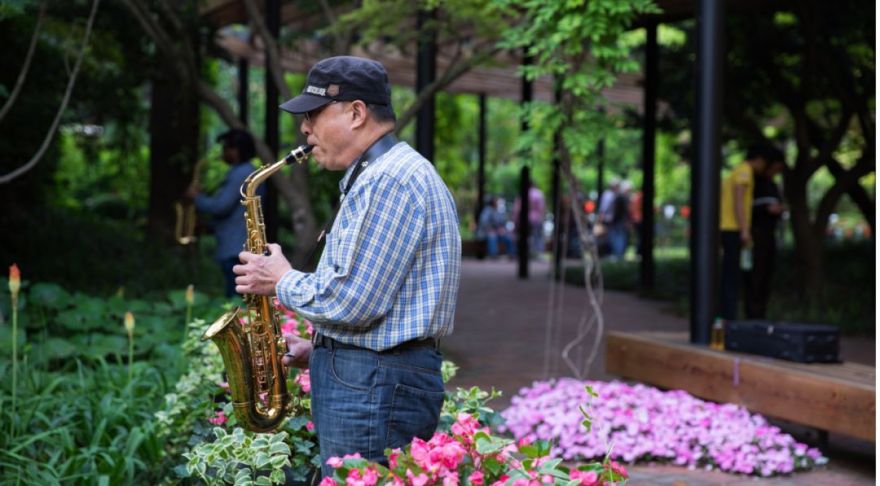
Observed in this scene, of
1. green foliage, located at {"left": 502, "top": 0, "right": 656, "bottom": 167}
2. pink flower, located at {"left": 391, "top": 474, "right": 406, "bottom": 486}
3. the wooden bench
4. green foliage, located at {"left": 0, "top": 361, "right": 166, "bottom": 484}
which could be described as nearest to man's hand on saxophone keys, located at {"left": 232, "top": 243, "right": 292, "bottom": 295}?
pink flower, located at {"left": 391, "top": 474, "right": 406, "bottom": 486}

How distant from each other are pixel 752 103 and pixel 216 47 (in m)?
6.38

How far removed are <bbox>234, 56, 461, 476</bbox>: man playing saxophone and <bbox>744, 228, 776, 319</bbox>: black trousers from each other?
24.8 feet

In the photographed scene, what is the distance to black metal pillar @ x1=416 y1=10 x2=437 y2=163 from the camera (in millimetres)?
8875

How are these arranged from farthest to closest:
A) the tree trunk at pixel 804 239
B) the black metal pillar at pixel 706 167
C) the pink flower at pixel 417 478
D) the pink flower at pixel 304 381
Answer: the tree trunk at pixel 804 239, the black metal pillar at pixel 706 167, the pink flower at pixel 304 381, the pink flower at pixel 417 478

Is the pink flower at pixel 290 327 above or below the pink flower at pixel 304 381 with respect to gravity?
above

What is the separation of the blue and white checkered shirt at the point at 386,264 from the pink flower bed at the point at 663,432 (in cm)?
275

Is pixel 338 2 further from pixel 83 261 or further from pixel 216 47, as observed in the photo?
pixel 83 261

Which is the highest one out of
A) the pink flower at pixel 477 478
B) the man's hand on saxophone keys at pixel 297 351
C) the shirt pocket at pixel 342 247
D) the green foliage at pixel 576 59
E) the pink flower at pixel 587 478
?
the green foliage at pixel 576 59

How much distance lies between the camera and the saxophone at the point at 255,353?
11.6 ft

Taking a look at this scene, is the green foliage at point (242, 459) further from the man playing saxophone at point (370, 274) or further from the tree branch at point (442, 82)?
the tree branch at point (442, 82)

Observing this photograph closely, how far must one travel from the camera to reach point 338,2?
447 inches

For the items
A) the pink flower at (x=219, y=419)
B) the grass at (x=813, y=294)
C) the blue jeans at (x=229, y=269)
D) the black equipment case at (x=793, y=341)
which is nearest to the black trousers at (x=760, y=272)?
the grass at (x=813, y=294)

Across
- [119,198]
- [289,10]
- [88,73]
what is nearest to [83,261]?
[88,73]

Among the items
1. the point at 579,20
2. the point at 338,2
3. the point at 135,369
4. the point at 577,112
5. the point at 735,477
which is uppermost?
the point at 338,2
